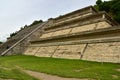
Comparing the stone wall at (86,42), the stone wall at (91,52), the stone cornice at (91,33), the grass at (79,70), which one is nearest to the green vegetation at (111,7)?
the stone wall at (86,42)

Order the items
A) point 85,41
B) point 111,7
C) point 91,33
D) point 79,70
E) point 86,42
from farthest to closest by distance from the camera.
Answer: point 111,7
point 85,41
point 86,42
point 91,33
point 79,70

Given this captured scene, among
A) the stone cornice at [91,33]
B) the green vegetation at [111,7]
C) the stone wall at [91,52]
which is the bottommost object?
the stone wall at [91,52]

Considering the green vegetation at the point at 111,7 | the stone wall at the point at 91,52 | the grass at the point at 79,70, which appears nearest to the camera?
the grass at the point at 79,70

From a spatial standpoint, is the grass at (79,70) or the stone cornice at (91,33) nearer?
the grass at (79,70)

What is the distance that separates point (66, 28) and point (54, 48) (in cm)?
542

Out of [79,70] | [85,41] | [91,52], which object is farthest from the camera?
[85,41]

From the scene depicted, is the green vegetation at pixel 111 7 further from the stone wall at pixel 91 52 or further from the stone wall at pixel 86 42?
the stone wall at pixel 91 52

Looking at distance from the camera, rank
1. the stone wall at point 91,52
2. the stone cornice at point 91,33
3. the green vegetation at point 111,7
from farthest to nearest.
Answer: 1. the green vegetation at point 111,7
2. the stone cornice at point 91,33
3. the stone wall at point 91,52

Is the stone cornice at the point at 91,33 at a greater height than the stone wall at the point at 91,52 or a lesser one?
greater

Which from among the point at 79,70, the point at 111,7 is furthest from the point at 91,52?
the point at 111,7

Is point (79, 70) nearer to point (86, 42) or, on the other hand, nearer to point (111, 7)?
point (86, 42)

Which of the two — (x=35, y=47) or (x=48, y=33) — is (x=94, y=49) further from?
(x=48, y=33)

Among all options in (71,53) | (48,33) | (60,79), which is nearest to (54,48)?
(71,53)

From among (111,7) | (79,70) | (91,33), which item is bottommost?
(79,70)
